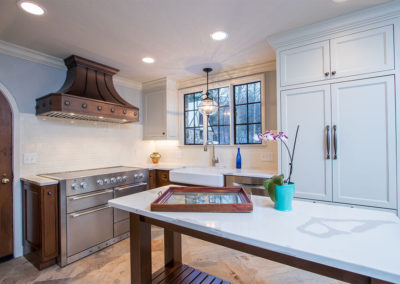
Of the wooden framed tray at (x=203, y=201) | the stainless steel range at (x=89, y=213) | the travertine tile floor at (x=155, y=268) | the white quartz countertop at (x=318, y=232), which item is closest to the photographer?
the white quartz countertop at (x=318, y=232)

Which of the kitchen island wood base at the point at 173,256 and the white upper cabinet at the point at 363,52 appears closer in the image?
the kitchen island wood base at the point at 173,256

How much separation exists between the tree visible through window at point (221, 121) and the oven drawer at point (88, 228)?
6.24ft

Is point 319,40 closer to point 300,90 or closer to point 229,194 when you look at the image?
point 300,90

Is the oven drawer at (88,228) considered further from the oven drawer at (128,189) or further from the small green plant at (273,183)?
the small green plant at (273,183)

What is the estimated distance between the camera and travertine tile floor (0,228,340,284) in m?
2.00

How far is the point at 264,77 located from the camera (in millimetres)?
3051

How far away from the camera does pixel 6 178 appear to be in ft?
7.69

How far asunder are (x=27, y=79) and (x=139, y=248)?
8.20 ft

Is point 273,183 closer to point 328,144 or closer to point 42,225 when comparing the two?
point 328,144

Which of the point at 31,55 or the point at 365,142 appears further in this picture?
the point at 31,55

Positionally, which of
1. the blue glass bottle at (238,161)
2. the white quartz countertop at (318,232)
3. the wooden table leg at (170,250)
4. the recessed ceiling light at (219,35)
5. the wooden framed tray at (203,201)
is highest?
the recessed ceiling light at (219,35)

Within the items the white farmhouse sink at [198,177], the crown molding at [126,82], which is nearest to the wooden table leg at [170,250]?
the white farmhouse sink at [198,177]

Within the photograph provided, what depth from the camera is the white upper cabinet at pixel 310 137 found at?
6.79 feet

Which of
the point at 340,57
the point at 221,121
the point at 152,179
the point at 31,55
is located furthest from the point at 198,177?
the point at 31,55
